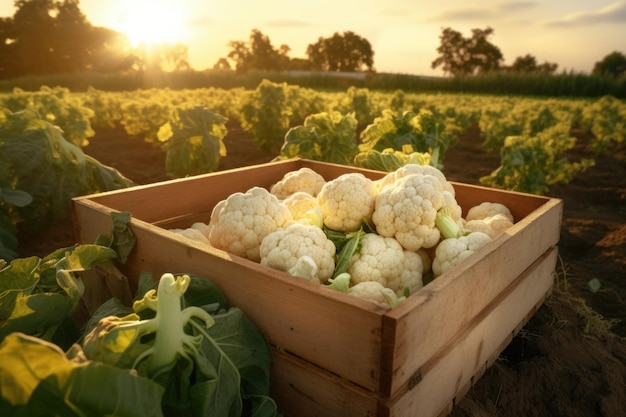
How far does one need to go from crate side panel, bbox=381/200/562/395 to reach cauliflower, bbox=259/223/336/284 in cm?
50

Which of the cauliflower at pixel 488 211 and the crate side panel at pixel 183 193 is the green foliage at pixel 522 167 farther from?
the crate side panel at pixel 183 193

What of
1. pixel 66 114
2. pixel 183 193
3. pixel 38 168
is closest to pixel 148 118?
pixel 66 114

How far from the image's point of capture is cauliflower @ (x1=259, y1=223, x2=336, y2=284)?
197cm

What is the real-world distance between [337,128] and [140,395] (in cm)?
510

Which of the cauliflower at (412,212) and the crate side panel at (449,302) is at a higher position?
the cauliflower at (412,212)

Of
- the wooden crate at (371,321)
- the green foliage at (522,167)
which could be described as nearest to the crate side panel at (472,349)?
the wooden crate at (371,321)

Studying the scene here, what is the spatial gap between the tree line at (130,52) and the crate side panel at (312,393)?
43.0m

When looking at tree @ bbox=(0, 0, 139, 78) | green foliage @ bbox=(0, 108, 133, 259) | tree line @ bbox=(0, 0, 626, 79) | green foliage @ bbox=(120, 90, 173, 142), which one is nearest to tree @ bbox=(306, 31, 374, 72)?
tree line @ bbox=(0, 0, 626, 79)

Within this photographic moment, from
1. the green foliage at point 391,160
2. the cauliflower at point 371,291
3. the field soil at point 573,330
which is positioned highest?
the green foliage at point 391,160

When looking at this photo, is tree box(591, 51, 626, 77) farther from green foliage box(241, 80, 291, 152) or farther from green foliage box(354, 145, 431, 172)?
green foliage box(354, 145, 431, 172)

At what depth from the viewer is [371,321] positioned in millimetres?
1452

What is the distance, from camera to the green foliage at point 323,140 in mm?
5812

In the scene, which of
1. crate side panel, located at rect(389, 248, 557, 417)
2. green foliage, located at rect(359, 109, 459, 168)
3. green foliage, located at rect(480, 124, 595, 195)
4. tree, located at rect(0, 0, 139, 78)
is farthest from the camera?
tree, located at rect(0, 0, 139, 78)

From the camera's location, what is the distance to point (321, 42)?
7625 cm
